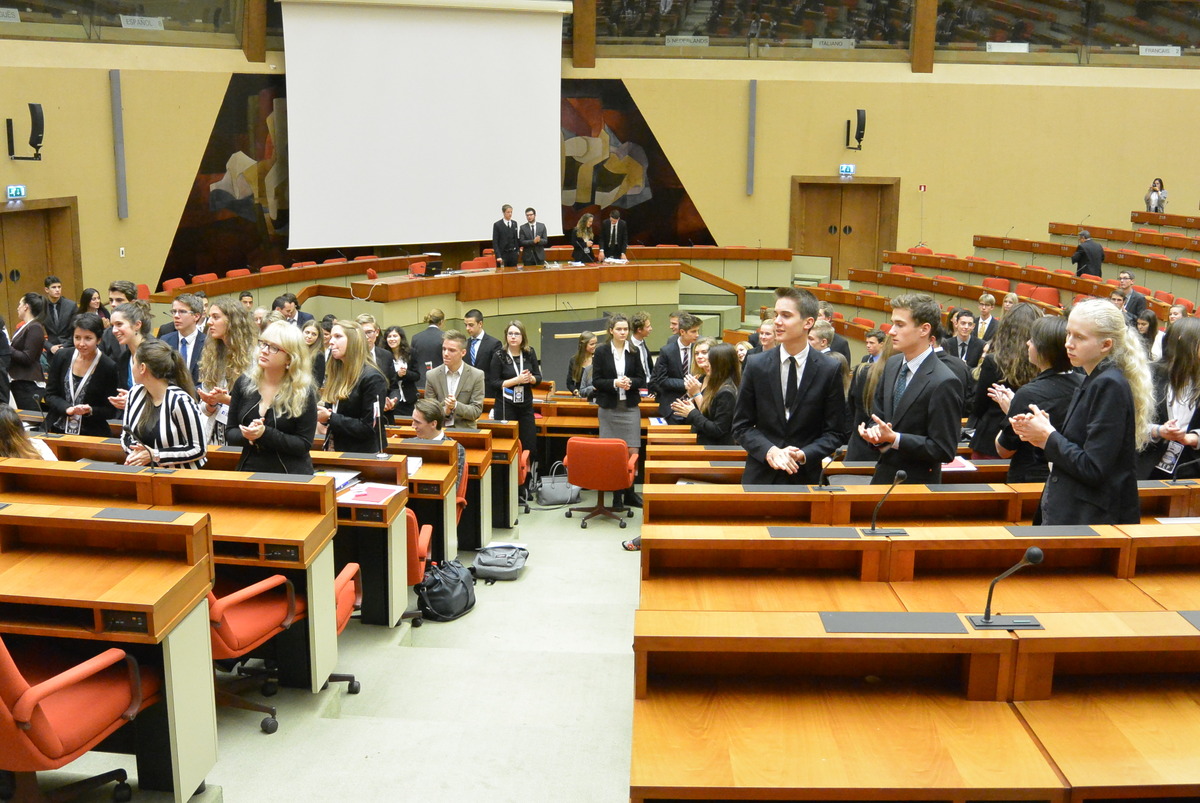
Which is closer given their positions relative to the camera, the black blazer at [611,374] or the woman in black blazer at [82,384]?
the woman in black blazer at [82,384]

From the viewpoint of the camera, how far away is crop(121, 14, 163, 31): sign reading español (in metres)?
12.7

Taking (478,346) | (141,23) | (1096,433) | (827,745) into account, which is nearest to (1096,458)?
(1096,433)

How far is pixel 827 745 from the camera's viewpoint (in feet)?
7.47

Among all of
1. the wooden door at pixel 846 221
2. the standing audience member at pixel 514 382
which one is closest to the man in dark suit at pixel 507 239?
the wooden door at pixel 846 221

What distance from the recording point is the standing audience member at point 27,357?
23.9 ft

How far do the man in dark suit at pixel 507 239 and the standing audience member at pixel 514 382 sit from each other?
5.71 metres

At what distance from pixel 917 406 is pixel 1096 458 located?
0.94 meters

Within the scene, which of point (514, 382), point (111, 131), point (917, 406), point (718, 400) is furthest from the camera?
point (111, 131)

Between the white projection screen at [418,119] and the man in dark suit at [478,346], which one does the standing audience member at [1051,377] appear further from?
the white projection screen at [418,119]

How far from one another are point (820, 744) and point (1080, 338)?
5.74 feet

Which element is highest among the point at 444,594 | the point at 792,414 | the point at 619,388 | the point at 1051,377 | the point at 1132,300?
the point at 1051,377

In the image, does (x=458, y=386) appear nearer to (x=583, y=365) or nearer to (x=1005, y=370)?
(x=583, y=365)

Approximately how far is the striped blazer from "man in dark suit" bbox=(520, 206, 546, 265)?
943 cm

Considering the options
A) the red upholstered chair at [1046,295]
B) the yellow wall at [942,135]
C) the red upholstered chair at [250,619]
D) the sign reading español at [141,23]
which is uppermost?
the sign reading español at [141,23]
